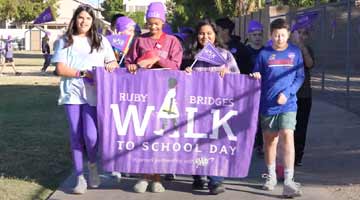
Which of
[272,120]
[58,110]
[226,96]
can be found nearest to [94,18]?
[226,96]

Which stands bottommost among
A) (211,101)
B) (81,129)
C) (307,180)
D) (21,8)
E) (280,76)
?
(307,180)

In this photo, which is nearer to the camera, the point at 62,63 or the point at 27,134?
the point at 62,63

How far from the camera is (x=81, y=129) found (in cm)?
714

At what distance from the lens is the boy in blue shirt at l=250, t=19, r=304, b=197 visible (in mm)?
7008

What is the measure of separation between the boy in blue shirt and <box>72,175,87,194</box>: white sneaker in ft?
6.57

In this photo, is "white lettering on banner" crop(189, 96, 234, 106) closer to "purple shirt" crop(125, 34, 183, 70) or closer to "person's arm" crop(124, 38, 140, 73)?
"purple shirt" crop(125, 34, 183, 70)

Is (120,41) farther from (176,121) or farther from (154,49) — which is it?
(176,121)

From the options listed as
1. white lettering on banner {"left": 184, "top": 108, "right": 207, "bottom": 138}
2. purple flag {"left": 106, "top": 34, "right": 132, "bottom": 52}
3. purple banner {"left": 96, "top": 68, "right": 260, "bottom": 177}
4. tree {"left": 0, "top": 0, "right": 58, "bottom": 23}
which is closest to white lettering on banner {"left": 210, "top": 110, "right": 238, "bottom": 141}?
purple banner {"left": 96, "top": 68, "right": 260, "bottom": 177}

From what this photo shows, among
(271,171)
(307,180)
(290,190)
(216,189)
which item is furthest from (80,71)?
(307,180)

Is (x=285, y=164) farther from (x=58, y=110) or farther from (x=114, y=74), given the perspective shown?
(x=58, y=110)

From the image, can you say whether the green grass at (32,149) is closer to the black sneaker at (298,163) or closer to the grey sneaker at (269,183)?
the grey sneaker at (269,183)

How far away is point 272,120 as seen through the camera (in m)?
7.08

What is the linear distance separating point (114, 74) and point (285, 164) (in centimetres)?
200

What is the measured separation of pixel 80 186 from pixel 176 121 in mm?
1226
